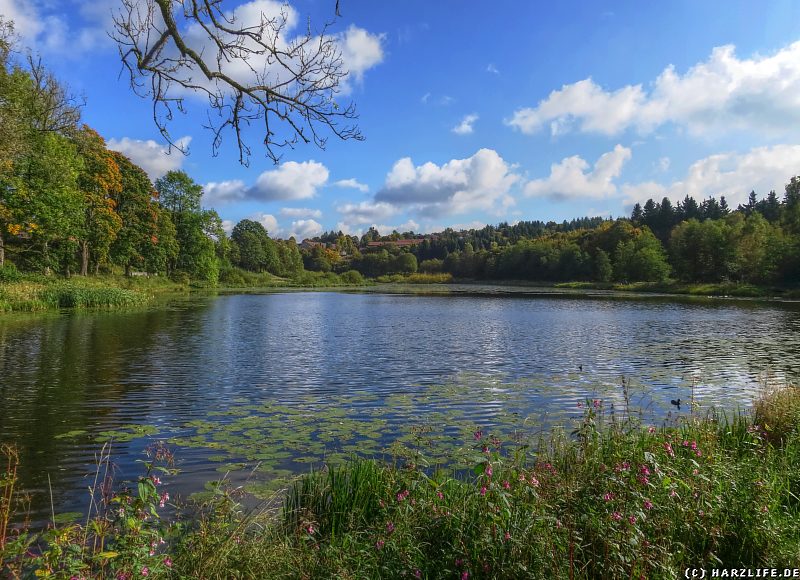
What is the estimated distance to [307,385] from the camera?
15.3 m

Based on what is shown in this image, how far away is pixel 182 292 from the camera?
209 feet

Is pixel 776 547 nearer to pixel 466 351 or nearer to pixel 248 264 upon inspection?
pixel 466 351

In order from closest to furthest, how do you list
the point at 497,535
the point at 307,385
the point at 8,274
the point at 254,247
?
the point at 497,535 → the point at 307,385 → the point at 8,274 → the point at 254,247

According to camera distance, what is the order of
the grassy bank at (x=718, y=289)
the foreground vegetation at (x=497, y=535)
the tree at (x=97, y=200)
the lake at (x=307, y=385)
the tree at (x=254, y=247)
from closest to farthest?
1. the foreground vegetation at (x=497, y=535)
2. the lake at (x=307, y=385)
3. the tree at (x=97, y=200)
4. the grassy bank at (x=718, y=289)
5. the tree at (x=254, y=247)

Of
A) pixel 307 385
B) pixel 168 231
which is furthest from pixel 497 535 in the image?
pixel 168 231

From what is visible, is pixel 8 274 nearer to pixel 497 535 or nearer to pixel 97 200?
pixel 97 200

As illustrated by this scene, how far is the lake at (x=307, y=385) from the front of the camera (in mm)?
9023

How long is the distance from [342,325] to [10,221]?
2412cm

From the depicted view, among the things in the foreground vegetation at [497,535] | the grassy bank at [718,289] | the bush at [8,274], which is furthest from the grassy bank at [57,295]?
the grassy bank at [718,289]

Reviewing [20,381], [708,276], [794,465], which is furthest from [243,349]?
[708,276]

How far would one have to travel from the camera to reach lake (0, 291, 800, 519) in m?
9.02

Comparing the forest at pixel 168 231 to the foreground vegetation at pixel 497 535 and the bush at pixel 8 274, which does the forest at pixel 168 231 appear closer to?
the bush at pixel 8 274

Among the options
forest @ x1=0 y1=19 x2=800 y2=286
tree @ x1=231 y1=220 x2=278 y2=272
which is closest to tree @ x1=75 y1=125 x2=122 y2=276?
forest @ x1=0 y1=19 x2=800 y2=286

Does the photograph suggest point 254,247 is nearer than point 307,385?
No
